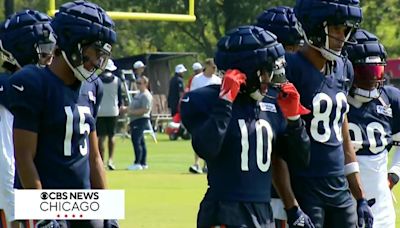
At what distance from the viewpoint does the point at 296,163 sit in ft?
23.5

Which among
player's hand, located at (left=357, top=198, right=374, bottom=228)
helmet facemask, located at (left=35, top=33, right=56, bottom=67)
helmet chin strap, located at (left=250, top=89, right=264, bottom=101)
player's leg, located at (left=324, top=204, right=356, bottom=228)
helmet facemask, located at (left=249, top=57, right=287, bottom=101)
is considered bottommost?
player's hand, located at (left=357, top=198, right=374, bottom=228)

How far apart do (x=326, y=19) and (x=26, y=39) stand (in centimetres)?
195

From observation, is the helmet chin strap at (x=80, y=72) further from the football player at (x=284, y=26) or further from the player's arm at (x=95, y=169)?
the football player at (x=284, y=26)

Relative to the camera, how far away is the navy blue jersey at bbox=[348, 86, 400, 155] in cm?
861

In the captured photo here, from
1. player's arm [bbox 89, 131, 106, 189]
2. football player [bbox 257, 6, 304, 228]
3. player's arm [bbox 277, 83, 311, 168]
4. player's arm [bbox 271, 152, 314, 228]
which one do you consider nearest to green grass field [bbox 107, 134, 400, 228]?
football player [bbox 257, 6, 304, 228]

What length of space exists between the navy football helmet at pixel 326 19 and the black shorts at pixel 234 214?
4.30 feet

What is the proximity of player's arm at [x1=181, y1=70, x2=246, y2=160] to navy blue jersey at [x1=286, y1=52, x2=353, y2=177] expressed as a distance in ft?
3.63

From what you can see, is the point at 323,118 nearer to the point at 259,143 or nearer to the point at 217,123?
the point at 259,143

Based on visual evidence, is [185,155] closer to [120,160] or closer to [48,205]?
[120,160]

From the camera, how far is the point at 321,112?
753 centimetres

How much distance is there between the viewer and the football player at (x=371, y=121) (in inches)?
335

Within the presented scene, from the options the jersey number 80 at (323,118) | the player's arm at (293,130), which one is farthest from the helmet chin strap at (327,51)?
the player's arm at (293,130)

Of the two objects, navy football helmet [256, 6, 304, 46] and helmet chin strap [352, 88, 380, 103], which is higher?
navy football helmet [256, 6, 304, 46]

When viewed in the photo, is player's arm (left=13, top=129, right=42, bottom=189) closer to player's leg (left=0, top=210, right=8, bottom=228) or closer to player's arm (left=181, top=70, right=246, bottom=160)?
player's arm (left=181, top=70, right=246, bottom=160)
